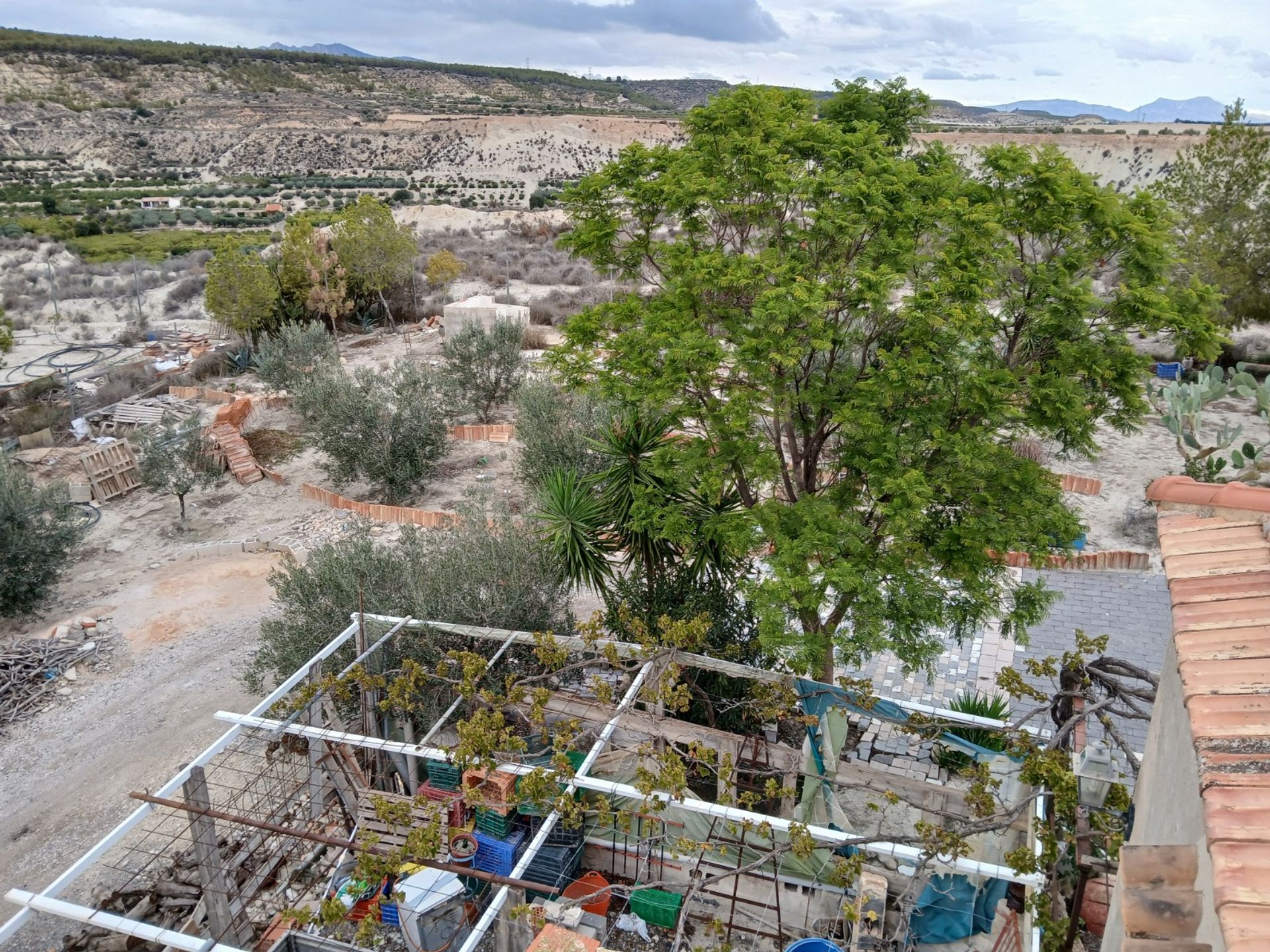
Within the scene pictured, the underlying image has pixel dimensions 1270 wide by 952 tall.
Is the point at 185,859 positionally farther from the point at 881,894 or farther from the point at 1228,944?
the point at 1228,944

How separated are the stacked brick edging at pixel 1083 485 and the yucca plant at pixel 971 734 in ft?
27.9

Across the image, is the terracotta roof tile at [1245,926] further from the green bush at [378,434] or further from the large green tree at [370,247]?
the large green tree at [370,247]

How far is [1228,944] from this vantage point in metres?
2.32

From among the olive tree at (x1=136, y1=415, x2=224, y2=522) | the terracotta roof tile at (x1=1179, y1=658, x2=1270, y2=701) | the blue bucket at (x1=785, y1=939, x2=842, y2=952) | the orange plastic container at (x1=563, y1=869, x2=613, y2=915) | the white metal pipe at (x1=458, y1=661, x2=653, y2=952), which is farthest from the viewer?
the olive tree at (x1=136, y1=415, x2=224, y2=522)

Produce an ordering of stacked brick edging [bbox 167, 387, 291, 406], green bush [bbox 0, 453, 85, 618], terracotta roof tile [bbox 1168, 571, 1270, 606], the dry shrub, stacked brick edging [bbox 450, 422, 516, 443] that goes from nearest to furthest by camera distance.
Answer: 1. terracotta roof tile [bbox 1168, 571, 1270, 606]
2. green bush [bbox 0, 453, 85, 618]
3. stacked brick edging [bbox 450, 422, 516, 443]
4. stacked brick edging [bbox 167, 387, 291, 406]
5. the dry shrub

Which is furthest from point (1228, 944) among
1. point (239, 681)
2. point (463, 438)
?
point (463, 438)

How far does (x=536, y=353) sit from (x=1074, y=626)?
17242 millimetres

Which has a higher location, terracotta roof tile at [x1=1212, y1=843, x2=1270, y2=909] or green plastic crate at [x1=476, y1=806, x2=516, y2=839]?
terracotta roof tile at [x1=1212, y1=843, x2=1270, y2=909]

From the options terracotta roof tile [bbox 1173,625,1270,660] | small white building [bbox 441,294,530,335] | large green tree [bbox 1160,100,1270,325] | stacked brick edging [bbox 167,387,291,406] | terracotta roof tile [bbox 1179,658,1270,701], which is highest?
large green tree [bbox 1160,100,1270,325]

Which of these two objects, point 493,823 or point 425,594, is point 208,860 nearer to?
point 493,823

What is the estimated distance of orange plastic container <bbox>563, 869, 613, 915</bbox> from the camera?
25.4 feet

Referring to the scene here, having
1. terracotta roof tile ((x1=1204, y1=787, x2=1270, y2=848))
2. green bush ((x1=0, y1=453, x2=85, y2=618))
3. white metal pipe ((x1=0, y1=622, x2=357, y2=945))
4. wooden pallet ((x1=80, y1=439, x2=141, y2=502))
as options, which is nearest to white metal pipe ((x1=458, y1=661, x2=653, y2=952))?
white metal pipe ((x1=0, y1=622, x2=357, y2=945))

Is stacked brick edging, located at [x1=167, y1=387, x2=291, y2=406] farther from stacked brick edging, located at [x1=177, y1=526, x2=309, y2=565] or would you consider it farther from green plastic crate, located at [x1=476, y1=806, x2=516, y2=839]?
green plastic crate, located at [x1=476, y1=806, x2=516, y2=839]

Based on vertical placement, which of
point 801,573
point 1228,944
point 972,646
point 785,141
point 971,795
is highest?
point 785,141
